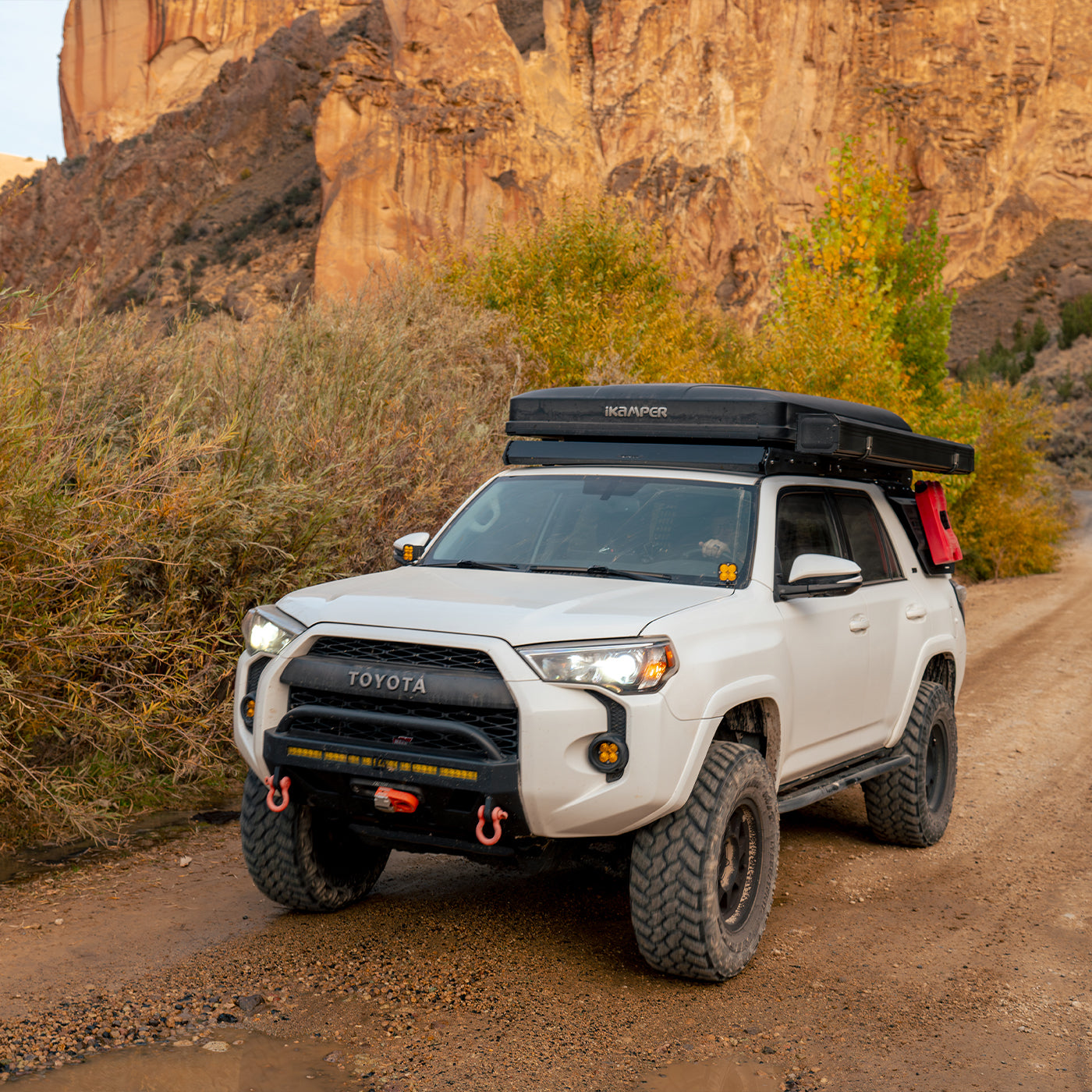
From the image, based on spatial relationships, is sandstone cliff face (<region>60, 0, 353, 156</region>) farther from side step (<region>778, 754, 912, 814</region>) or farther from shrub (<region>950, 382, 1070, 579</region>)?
side step (<region>778, 754, 912, 814</region>)

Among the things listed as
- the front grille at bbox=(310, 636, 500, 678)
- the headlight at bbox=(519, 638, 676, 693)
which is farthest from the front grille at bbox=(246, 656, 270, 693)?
the headlight at bbox=(519, 638, 676, 693)

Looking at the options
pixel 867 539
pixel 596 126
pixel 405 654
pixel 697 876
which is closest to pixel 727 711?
pixel 697 876

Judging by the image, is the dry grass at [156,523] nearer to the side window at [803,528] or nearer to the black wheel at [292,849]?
the black wheel at [292,849]

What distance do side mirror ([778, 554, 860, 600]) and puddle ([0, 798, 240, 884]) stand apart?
3.69m

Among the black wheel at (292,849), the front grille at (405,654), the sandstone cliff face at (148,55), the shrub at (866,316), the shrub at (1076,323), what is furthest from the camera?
the sandstone cliff face at (148,55)

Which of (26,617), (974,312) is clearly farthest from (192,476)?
(974,312)

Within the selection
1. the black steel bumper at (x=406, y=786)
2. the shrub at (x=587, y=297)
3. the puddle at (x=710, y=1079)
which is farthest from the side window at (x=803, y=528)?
the shrub at (x=587, y=297)

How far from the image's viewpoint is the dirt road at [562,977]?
3748 millimetres

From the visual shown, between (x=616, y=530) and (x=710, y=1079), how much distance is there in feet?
7.66

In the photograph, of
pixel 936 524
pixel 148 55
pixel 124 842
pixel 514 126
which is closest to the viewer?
pixel 124 842

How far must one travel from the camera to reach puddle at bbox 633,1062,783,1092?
11.8ft

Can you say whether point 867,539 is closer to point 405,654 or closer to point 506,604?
point 506,604

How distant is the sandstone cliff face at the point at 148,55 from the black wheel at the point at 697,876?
76.8m

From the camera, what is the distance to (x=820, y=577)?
5.10 meters
